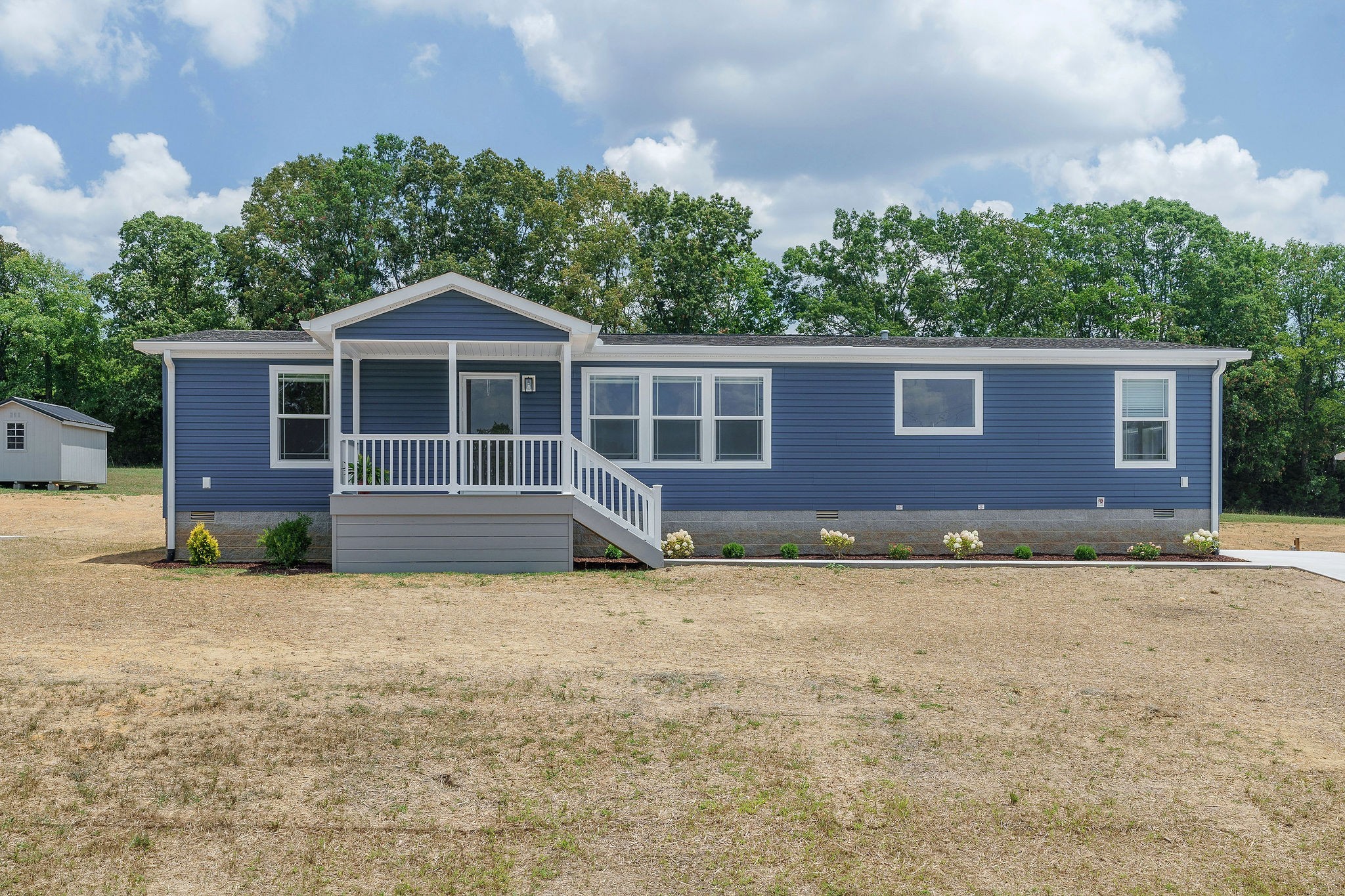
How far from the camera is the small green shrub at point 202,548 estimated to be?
1286 cm

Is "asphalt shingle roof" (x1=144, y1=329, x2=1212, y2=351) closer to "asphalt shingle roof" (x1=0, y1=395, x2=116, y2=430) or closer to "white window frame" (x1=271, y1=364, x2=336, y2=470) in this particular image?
Result: "white window frame" (x1=271, y1=364, x2=336, y2=470)

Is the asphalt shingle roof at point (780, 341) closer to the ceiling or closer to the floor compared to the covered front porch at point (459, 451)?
closer to the ceiling

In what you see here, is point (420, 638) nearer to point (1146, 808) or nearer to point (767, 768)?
point (767, 768)

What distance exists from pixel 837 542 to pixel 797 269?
22992 millimetres

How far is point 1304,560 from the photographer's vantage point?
13.8m

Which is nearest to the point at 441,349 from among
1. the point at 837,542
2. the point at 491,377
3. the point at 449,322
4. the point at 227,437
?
the point at 449,322

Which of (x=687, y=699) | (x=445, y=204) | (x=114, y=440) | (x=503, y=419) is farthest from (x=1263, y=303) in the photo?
(x=114, y=440)

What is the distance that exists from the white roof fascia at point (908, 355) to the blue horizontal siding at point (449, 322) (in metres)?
1.43

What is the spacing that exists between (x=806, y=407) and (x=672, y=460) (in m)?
2.21

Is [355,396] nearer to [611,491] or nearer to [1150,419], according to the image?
[611,491]

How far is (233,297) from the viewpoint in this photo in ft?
114

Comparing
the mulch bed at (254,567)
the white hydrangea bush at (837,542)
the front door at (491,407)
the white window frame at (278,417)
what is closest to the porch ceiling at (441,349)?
the front door at (491,407)

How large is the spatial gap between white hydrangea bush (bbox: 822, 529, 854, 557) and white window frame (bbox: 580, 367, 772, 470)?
54.1 inches

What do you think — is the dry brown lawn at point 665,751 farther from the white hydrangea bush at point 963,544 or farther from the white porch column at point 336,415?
the white hydrangea bush at point 963,544
